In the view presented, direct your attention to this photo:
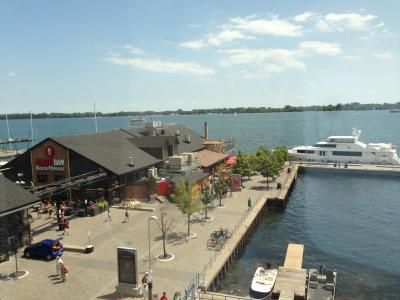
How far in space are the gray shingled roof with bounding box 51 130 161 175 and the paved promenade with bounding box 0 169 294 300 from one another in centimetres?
611

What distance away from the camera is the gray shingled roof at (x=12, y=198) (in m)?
29.0

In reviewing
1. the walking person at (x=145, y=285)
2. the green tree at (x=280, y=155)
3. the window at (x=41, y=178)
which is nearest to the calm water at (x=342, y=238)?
the walking person at (x=145, y=285)

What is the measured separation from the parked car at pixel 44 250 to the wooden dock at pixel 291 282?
15.9 meters

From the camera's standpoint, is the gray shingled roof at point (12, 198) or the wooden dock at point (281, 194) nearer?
the gray shingled roof at point (12, 198)

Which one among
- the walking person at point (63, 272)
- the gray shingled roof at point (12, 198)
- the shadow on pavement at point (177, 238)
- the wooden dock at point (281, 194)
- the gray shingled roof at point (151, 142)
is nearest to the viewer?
the walking person at point (63, 272)

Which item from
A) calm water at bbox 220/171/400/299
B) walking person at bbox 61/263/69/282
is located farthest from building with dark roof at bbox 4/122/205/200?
walking person at bbox 61/263/69/282

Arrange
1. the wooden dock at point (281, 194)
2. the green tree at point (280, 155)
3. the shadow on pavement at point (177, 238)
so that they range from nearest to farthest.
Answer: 1. the shadow on pavement at point (177, 238)
2. the wooden dock at point (281, 194)
3. the green tree at point (280, 155)

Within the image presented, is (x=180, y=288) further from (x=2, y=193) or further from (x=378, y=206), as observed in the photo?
(x=378, y=206)

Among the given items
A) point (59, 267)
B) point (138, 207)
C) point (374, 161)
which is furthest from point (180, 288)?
point (374, 161)

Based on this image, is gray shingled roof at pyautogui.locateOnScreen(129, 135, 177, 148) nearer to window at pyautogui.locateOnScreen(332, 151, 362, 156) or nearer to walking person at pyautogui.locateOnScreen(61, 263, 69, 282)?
walking person at pyautogui.locateOnScreen(61, 263, 69, 282)

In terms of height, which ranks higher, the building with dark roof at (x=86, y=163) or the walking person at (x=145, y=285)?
the building with dark roof at (x=86, y=163)

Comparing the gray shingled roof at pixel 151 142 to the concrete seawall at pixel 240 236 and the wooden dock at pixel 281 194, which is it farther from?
the wooden dock at pixel 281 194

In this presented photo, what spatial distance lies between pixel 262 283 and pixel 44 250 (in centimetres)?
1589

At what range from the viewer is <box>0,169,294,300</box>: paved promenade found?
2347 cm
